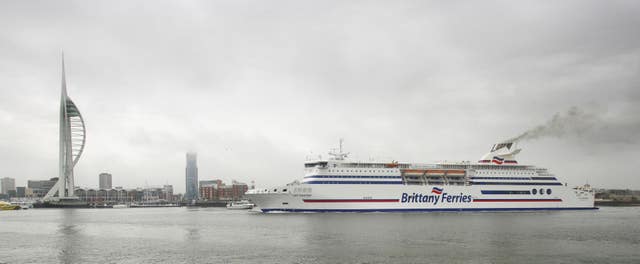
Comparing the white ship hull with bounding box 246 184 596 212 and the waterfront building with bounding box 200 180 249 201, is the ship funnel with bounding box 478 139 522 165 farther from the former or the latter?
the waterfront building with bounding box 200 180 249 201

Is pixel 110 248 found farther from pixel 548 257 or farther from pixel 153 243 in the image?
pixel 548 257

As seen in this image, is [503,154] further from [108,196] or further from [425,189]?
[108,196]

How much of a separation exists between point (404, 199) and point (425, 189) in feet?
8.90

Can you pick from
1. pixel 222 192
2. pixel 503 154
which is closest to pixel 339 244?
→ pixel 503 154

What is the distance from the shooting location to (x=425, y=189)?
54.5 meters

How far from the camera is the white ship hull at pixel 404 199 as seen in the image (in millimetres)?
50250

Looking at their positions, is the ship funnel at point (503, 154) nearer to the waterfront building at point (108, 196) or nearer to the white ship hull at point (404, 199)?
the white ship hull at point (404, 199)

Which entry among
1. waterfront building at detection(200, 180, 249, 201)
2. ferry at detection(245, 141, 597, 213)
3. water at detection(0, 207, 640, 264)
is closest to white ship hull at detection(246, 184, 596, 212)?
ferry at detection(245, 141, 597, 213)

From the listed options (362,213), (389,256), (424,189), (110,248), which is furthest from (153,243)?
(424,189)

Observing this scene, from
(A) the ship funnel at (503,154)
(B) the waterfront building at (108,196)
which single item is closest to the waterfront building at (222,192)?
(B) the waterfront building at (108,196)

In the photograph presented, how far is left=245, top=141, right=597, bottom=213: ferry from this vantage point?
5062cm

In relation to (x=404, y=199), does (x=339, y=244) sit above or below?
below

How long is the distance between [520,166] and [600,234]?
91.0ft

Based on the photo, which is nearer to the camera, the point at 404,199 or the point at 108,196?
the point at 404,199
